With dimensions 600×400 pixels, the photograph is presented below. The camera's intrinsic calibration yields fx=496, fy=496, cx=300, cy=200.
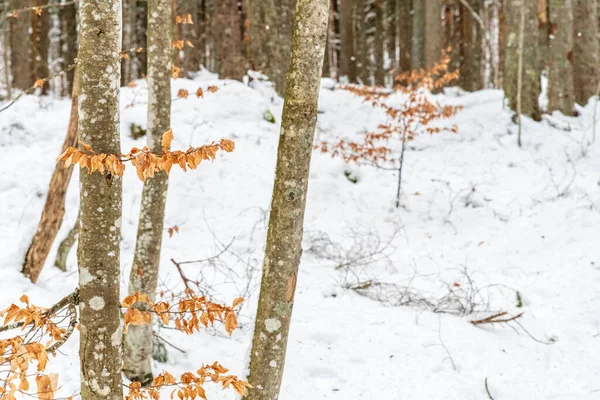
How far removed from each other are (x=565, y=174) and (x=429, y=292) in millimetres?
4395

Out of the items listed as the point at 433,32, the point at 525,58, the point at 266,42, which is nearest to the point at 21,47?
the point at 266,42

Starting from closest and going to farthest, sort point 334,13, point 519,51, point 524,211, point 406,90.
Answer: point 524,211 < point 406,90 < point 519,51 < point 334,13

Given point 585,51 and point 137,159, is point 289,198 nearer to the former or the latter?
point 137,159

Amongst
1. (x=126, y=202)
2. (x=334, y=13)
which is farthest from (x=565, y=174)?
(x=334, y=13)

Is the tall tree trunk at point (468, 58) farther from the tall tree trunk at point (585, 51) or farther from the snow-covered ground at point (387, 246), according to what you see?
the tall tree trunk at point (585, 51)

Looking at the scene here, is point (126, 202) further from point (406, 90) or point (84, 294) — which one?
point (84, 294)

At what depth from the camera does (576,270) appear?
5895mm

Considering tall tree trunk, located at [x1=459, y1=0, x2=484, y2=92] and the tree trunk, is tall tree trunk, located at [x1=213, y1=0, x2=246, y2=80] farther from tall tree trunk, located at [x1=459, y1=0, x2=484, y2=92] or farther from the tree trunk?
tall tree trunk, located at [x1=459, y1=0, x2=484, y2=92]

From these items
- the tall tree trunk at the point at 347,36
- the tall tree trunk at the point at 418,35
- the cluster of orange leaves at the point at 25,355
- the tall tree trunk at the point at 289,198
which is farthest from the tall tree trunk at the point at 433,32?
the cluster of orange leaves at the point at 25,355

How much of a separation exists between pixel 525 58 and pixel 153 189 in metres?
9.09

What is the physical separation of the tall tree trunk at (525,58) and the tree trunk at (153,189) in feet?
28.5

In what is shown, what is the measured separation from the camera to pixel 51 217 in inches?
193

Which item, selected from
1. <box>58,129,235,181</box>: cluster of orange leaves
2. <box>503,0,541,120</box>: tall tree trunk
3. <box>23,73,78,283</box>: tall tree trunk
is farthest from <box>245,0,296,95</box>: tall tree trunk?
<box>58,129,235,181</box>: cluster of orange leaves

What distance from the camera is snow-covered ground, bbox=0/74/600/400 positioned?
4.42m
